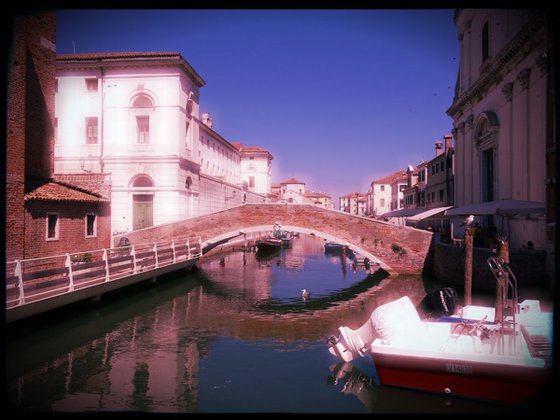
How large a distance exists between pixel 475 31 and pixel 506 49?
16.4 feet

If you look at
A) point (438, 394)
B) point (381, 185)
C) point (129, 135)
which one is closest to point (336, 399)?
point (438, 394)

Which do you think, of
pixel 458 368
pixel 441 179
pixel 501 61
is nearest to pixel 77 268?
pixel 458 368

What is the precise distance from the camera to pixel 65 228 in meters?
13.6

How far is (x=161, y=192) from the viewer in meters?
22.3

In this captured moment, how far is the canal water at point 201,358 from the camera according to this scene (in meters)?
6.04

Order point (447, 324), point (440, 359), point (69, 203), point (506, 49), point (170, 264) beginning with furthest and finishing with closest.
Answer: point (170, 264) → point (506, 49) → point (69, 203) → point (447, 324) → point (440, 359)

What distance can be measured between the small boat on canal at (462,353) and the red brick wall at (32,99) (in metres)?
9.32

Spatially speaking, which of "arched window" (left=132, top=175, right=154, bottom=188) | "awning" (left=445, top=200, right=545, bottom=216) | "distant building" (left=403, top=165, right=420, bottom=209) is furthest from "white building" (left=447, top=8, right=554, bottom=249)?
"arched window" (left=132, top=175, right=154, bottom=188)

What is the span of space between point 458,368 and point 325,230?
12.8 meters

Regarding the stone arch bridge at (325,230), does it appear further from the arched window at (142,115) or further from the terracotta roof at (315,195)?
the terracotta roof at (315,195)

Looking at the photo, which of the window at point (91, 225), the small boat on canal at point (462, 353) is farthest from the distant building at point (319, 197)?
the small boat on canal at point (462, 353)

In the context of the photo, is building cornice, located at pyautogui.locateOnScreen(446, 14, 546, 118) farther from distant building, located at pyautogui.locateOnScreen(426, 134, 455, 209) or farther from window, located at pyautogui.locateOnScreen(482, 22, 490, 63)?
distant building, located at pyautogui.locateOnScreen(426, 134, 455, 209)

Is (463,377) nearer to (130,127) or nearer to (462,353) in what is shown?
(462,353)
